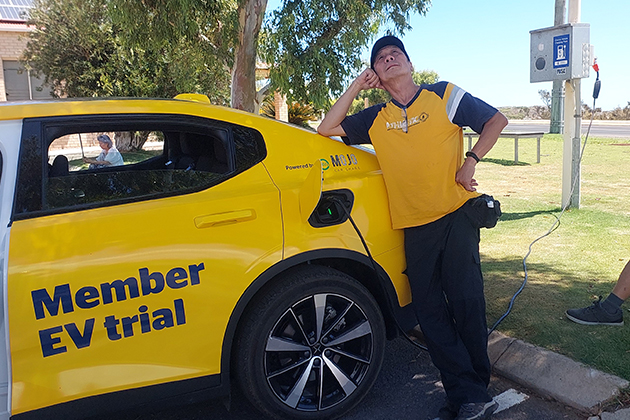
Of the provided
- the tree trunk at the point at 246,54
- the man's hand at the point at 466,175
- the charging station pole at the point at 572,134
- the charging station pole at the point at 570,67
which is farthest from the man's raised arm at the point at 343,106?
the tree trunk at the point at 246,54

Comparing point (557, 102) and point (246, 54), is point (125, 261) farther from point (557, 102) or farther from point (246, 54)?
point (557, 102)

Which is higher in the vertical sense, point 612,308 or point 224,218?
point 224,218

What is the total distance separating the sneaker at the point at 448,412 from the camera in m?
2.95

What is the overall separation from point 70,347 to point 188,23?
8036mm

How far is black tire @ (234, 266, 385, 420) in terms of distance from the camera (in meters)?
2.74

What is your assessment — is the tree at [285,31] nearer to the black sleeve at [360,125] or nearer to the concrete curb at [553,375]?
the black sleeve at [360,125]

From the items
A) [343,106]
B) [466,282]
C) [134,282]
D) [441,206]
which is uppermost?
[343,106]

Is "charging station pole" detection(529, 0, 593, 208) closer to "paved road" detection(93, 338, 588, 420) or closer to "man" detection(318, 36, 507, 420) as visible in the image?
"paved road" detection(93, 338, 588, 420)

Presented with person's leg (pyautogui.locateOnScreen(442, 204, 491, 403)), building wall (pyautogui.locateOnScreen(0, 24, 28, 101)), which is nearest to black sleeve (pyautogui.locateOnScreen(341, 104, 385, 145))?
person's leg (pyautogui.locateOnScreen(442, 204, 491, 403))

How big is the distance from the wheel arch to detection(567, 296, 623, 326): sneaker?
49.2 inches

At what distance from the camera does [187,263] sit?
2541 millimetres

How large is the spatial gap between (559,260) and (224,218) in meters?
3.66

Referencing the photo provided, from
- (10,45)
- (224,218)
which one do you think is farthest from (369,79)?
(10,45)

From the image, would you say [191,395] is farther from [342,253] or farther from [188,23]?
[188,23]
